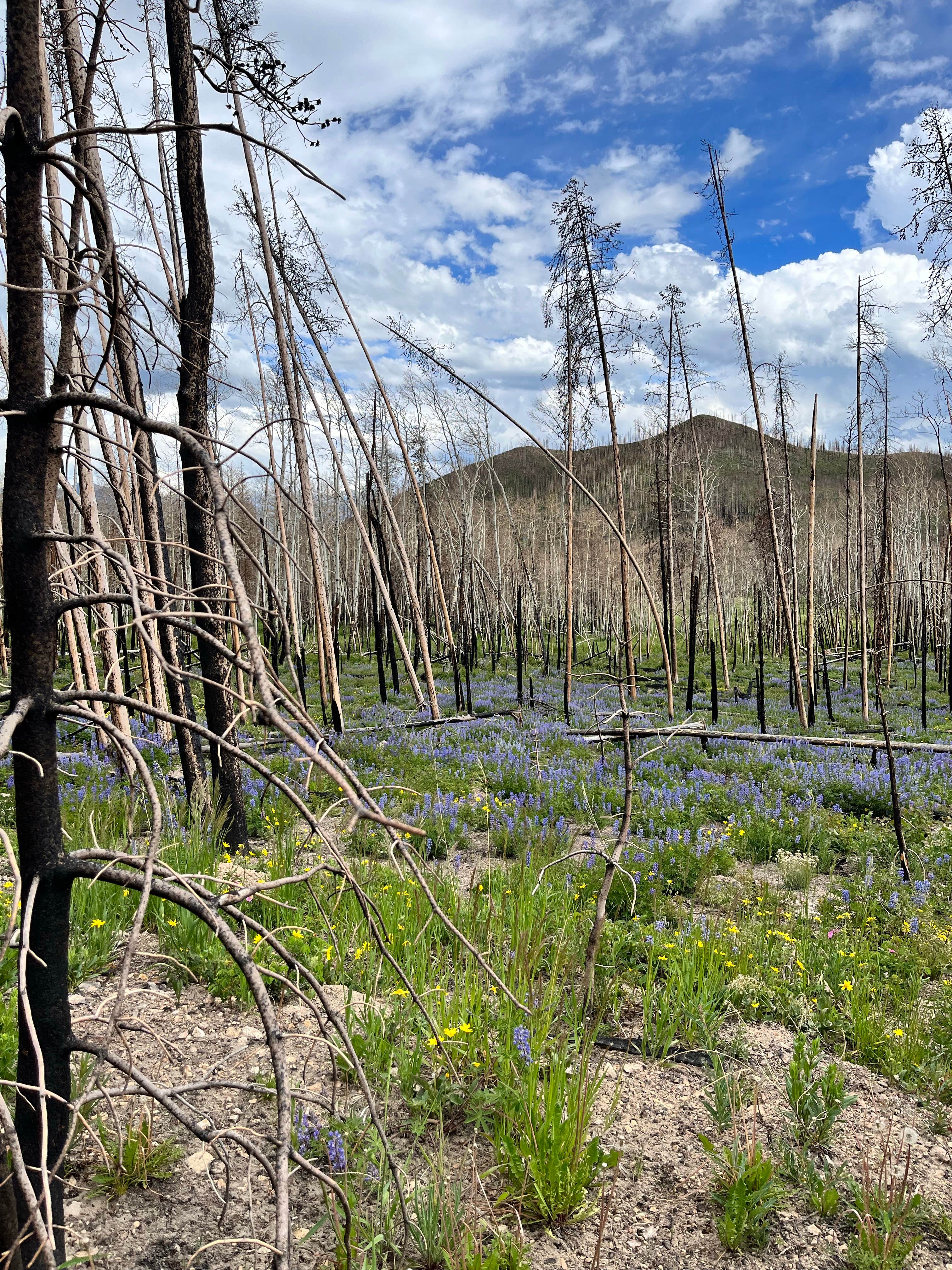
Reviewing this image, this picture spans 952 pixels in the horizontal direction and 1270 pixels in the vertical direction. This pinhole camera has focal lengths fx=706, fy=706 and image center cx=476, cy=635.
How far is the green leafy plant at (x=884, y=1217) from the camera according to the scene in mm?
2131

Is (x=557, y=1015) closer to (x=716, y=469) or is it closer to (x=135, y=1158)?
(x=135, y=1158)

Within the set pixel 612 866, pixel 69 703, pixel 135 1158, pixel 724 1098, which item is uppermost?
pixel 69 703

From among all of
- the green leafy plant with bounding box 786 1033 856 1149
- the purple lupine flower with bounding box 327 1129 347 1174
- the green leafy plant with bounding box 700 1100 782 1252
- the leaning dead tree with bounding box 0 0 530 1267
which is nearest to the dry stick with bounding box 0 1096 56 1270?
the leaning dead tree with bounding box 0 0 530 1267

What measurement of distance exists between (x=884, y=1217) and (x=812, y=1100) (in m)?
0.48

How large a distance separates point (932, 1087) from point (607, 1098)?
147 cm

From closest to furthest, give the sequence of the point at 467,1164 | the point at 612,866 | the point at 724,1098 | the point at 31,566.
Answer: the point at 31,566 < the point at 612,866 < the point at 467,1164 < the point at 724,1098

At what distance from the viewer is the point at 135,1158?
6.89 ft

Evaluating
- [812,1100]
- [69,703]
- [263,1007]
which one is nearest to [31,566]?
[69,703]

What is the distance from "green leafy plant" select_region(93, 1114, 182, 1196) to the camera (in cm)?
207

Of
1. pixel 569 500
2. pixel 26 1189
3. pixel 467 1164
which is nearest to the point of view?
pixel 26 1189

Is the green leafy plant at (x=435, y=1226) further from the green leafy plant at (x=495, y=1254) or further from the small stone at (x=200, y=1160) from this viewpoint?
the small stone at (x=200, y=1160)

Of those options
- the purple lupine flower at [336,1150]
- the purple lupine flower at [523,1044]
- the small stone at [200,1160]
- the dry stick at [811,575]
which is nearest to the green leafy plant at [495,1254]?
the purple lupine flower at [336,1150]

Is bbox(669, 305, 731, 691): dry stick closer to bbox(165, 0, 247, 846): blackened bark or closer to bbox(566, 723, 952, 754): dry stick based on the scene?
bbox(566, 723, 952, 754): dry stick

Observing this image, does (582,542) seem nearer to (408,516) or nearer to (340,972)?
(408,516)
